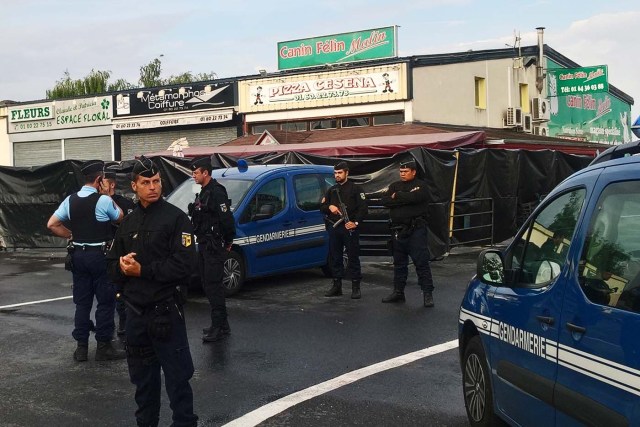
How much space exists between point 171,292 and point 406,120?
21.0 meters

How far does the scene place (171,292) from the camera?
4.83 meters

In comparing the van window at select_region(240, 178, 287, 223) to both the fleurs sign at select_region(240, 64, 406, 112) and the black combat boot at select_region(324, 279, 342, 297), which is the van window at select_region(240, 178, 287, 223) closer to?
the black combat boot at select_region(324, 279, 342, 297)

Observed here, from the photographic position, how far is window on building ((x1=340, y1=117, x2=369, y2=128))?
26391mm

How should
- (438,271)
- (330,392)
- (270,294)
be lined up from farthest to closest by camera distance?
(438,271) → (270,294) → (330,392)

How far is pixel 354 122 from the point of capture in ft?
87.2

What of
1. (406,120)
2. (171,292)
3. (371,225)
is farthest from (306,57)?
(171,292)

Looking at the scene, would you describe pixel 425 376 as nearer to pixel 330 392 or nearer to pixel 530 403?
pixel 330 392

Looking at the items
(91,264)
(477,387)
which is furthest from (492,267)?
(91,264)

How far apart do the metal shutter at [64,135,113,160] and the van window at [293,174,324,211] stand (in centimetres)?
2116

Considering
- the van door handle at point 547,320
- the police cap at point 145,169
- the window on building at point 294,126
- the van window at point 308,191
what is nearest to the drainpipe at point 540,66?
the window on building at point 294,126

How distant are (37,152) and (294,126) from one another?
42.8 feet

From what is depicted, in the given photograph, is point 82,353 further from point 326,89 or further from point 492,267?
point 326,89

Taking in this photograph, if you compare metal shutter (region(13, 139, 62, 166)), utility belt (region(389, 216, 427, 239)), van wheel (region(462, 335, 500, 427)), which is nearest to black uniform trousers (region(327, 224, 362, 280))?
utility belt (region(389, 216, 427, 239))

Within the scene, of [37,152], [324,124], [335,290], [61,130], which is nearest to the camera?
[335,290]
